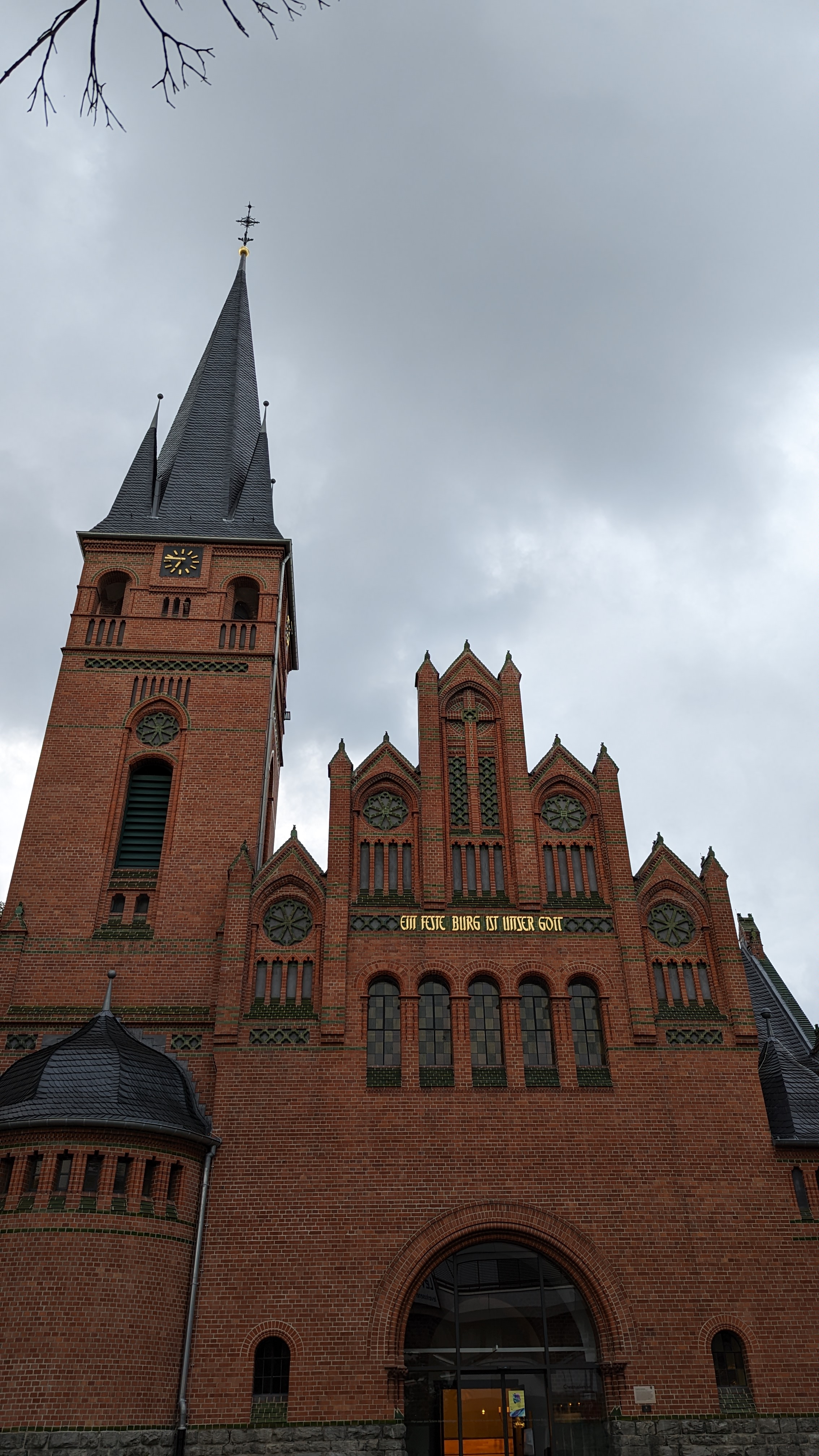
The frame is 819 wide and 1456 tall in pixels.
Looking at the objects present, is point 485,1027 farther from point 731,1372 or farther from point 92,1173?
point 92,1173

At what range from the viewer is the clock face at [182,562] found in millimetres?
26500

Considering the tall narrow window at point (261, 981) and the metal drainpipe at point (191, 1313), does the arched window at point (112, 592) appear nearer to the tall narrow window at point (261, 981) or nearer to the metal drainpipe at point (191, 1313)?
the tall narrow window at point (261, 981)

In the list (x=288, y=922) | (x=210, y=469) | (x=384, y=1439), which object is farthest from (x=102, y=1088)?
(x=210, y=469)

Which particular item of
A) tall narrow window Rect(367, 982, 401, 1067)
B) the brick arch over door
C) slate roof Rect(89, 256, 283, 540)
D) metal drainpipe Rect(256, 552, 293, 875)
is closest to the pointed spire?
slate roof Rect(89, 256, 283, 540)

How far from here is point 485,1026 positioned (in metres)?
19.4

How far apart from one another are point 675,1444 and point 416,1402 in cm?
418

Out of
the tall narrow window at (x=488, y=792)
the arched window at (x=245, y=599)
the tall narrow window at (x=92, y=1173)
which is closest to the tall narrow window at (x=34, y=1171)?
the tall narrow window at (x=92, y=1173)

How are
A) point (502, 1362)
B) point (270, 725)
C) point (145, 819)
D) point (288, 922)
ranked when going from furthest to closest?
point (270, 725)
point (145, 819)
point (288, 922)
point (502, 1362)

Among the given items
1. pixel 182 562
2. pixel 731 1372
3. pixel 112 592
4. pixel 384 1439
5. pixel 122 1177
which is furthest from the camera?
pixel 112 592

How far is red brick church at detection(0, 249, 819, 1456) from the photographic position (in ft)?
52.4

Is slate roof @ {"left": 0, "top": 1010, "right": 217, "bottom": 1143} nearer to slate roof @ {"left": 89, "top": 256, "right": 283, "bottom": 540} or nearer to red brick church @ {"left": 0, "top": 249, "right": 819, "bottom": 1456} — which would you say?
red brick church @ {"left": 0, "top": 249, "right": 819, "bottom": 1456}

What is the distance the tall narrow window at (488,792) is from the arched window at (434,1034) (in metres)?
3.66

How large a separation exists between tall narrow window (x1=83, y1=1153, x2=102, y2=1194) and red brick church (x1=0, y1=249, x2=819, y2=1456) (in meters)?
0.05

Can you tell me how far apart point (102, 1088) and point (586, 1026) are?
9050 mm
